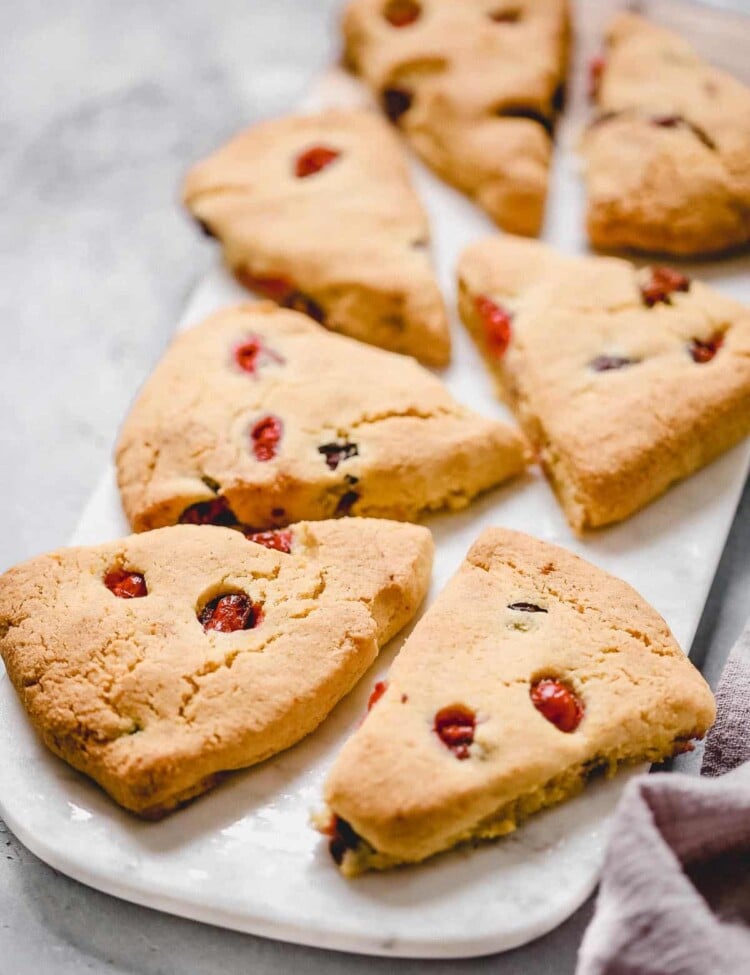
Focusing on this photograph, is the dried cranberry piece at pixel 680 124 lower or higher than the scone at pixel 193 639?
higher

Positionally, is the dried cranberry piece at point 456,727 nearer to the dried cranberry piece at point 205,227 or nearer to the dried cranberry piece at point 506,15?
the dried cranberry piece at point 205,227

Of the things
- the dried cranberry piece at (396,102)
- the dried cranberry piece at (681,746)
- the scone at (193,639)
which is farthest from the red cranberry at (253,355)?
the dried cranberry piece at (681,746)

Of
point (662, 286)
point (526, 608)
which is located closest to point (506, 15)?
point (662, 286)

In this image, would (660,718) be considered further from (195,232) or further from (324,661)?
(195,232)

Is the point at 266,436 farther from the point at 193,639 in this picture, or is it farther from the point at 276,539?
the point at 193,639

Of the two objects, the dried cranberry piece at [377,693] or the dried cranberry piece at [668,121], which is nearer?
the dried cranberry piece at [377,693]

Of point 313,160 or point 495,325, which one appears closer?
point 495,325
